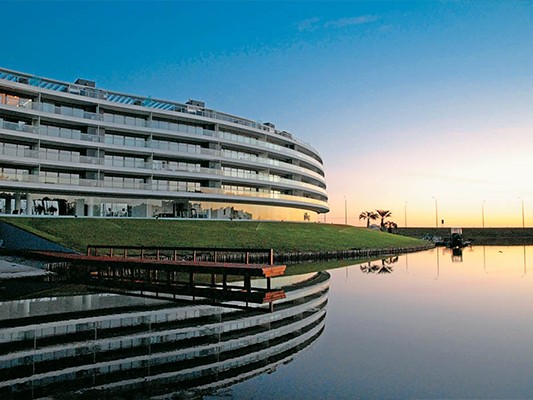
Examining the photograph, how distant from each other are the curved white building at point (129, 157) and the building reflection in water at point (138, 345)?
4011cm

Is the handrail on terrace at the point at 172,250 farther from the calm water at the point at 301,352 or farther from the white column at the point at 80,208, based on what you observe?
the white column at the point at 80,208

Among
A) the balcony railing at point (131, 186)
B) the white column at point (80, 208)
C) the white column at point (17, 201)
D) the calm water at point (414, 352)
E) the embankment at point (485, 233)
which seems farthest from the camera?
the embankment at point (485, 233)

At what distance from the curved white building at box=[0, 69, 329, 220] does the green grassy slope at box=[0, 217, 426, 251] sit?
16.3 feet

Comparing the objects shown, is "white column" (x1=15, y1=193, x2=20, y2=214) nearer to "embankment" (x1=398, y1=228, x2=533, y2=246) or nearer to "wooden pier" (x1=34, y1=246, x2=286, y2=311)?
"wooden pier" (x1=34, y1=246, x2=286, y2=311)

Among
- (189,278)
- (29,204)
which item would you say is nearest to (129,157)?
(29,204)

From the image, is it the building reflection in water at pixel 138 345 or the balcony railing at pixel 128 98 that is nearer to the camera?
the building reflection in water at pixel 138 345

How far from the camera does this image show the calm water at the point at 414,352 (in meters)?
9.30

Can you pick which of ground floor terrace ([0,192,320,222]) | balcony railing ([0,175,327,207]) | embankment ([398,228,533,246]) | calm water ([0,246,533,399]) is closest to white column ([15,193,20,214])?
ground floor terrace ([0,192,320,222])

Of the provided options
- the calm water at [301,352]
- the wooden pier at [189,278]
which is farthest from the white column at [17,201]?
the calm water at [301,352]

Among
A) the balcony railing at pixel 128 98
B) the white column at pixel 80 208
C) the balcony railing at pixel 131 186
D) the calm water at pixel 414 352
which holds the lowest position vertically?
the calm water at pixel 414 352

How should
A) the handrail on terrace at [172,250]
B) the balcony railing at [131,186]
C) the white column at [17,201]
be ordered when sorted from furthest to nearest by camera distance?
the balcony railing at [131,186] < the white column at [17,201] < the handrail on terrace at [172,250]

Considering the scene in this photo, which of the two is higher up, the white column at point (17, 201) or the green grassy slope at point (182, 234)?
the white column at point (17, 201)

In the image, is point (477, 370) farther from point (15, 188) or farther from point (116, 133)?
point (116, 133)

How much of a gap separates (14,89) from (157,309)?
4630 centimetres
